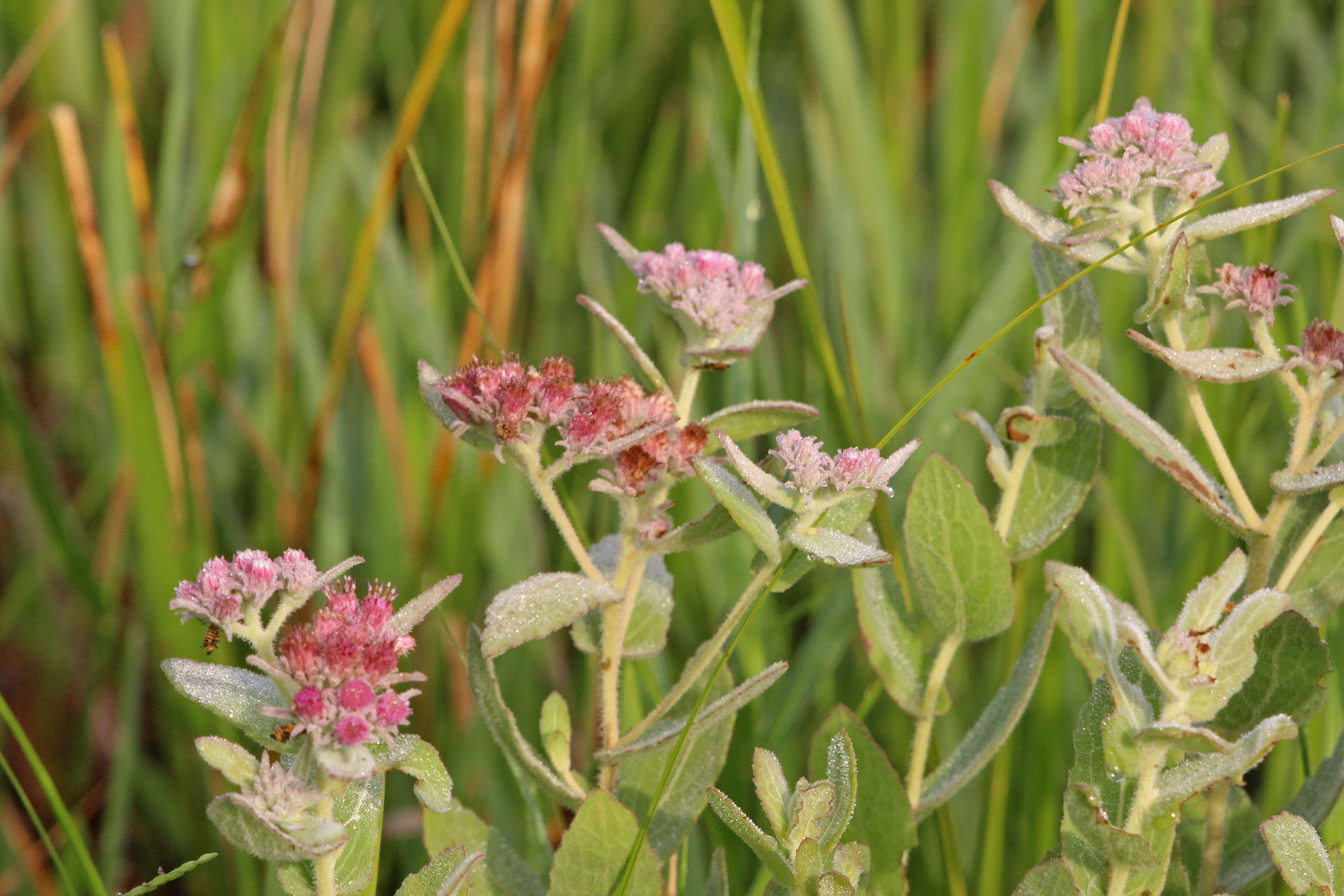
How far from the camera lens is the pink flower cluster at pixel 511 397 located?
98 centimetres

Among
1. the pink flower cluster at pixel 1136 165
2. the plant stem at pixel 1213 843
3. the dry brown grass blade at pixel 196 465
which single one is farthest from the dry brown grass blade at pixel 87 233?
the plant stem at pixel 1213 843

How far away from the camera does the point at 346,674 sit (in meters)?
0.83

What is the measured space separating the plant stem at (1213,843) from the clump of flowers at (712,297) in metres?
0.55

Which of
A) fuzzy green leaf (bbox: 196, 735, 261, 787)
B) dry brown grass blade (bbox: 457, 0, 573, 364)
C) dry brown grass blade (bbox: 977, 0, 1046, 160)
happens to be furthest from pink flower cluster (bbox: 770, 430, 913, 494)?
dry brown grass blade (bbox: 977, 0, 1046, 160)

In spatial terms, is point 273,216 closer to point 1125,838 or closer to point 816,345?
point 816,345

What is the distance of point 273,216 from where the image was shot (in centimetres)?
211

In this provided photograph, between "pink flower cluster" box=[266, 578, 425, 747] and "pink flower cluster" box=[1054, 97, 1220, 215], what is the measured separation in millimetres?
655

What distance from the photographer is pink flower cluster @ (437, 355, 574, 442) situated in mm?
976

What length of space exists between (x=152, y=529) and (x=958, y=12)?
1804 millimetres

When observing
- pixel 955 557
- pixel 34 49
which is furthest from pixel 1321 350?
pixel 34 49

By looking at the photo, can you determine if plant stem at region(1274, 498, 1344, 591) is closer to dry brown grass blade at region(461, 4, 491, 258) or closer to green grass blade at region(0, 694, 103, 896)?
green grass blade at region(0, 694, 103, 896)

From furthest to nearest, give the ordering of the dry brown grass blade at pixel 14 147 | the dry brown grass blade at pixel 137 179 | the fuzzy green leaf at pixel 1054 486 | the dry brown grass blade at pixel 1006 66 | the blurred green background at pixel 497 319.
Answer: the dry brown grass blade at pixel 1006 66, the dry brown grass blade at pixel 14 147, the dry brown grass blade at pixel 137 179, the blurred green background at pixel 497 319, the fuzzy green leaf at pixel 1054 486

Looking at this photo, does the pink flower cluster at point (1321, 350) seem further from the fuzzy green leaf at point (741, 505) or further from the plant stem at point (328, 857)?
the plant stem at point (328, 857)

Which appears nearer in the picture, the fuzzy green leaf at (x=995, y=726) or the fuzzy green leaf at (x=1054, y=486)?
the fuzzy green leaf at (x=995, y=726)
